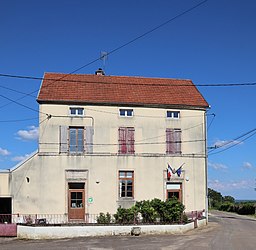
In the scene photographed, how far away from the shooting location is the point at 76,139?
101ft

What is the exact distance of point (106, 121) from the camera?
3138 centimetres

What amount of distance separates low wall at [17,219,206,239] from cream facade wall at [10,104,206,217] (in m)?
5.91

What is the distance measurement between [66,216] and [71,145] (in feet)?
15.8

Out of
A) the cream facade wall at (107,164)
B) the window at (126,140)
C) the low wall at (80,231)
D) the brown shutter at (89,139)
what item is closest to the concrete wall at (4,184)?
the cream facade wall at (107,164)

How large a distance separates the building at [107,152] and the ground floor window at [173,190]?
0.07 metres

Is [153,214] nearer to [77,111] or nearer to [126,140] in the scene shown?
[126,140]

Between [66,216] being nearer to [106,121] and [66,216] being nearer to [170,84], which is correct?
[106,121]

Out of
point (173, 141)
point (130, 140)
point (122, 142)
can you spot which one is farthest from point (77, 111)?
point (173, 141)

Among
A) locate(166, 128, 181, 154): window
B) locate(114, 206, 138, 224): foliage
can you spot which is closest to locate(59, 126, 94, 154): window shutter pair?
locate(166, 128, 181, 154): window

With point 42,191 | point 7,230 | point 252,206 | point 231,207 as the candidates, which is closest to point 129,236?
point 7,230

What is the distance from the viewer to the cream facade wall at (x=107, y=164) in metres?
29.8

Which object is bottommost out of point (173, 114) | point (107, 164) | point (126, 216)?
point (126, 216)

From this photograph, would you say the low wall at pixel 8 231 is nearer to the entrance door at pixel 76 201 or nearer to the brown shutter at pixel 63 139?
the entrance door at pixel 76 201

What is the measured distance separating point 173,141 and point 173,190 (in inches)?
139
